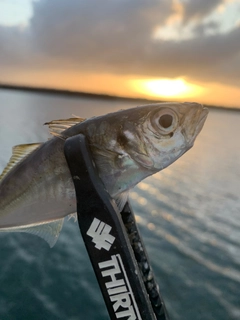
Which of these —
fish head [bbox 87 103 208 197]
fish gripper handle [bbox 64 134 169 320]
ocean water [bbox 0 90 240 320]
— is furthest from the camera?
ocean water [bbox 0 90 240 320]

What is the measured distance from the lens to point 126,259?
2016 mm

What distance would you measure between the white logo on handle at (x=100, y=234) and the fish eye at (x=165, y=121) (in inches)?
28.7

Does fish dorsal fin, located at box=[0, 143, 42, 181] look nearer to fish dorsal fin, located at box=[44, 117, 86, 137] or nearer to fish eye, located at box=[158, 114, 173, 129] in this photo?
fish dorsal fin, located at box=[44, 117, 86, 137]

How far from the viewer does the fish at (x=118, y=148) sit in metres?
2.12

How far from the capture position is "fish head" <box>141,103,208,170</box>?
2119mm

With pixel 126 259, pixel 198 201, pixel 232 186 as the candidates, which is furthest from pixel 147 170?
pixel 232 186

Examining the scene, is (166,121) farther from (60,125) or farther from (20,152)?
(20,152)

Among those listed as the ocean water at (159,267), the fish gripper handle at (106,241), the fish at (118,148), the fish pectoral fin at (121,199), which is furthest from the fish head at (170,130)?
the ocean water at (159,267)

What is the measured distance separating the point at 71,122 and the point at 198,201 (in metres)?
14.8

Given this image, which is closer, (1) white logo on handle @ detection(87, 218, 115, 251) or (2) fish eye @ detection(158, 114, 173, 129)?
(1) white logo on handle @ detection(87, 218, 115, 251)

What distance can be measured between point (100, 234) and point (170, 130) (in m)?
0.83

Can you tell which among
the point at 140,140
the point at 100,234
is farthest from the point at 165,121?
the point at 100,234

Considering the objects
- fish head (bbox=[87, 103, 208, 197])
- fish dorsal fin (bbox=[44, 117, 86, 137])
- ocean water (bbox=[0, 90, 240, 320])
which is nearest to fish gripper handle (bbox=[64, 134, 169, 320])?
fish head (bbox=[87, 103, 208, 197])

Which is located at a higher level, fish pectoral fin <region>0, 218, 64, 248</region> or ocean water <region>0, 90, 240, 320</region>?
fish pectoral fin <region>0, 218, 64, 248</region>
